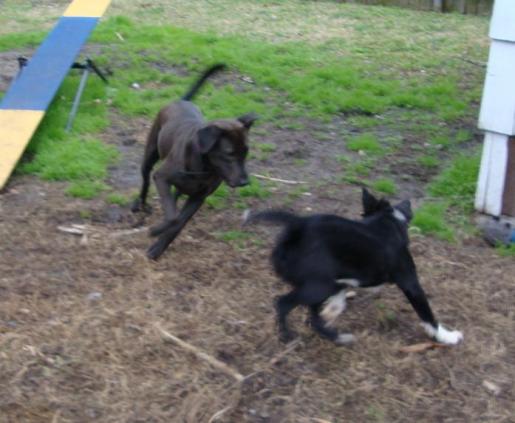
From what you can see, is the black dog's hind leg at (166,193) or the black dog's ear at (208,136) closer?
the black dog's ear at (208,136)

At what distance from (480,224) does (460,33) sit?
21.3 feet

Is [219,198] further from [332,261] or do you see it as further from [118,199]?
[332,261]

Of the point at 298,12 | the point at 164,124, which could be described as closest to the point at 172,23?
the point at 298,12

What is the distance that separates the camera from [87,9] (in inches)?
399

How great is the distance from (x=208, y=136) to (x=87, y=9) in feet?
17.9

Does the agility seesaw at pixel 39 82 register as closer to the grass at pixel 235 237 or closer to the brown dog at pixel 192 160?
the brown dog at pixel 192 160

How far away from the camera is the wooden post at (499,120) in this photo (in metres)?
5.71

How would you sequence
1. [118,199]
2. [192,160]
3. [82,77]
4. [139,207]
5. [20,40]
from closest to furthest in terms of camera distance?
[192,160] → [139,207] → [118,199] → [82,77] → [20,40]

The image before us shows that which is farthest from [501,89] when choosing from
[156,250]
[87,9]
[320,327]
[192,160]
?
[87,9]

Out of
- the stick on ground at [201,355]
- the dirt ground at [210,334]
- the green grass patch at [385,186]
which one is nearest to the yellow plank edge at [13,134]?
the dirt ground at [210,334]

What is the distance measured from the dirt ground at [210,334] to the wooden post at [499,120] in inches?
16.9

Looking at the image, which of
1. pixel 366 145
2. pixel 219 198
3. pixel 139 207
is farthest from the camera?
pixel 366 145

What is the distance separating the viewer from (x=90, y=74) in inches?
376

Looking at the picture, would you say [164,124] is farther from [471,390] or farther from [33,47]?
[33,47]
